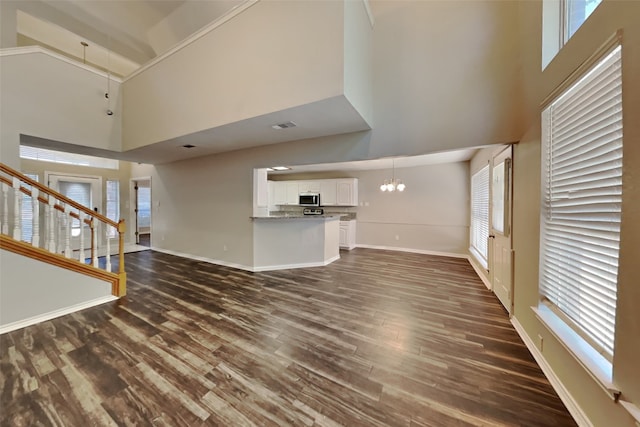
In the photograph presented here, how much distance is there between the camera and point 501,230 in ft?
9.37

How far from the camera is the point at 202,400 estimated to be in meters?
1.46

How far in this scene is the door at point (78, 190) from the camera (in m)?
5.41

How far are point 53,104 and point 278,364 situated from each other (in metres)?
5.43

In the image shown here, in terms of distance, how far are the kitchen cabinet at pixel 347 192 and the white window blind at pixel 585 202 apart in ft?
→ 15.9

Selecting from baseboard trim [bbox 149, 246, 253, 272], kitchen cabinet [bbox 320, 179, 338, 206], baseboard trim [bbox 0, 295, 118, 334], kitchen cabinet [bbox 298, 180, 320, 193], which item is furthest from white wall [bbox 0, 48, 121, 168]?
kitchen cabinet [bbox 320, 179, 338, 206]

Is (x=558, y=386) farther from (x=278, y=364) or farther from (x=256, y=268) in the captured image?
(x=256, y=268)

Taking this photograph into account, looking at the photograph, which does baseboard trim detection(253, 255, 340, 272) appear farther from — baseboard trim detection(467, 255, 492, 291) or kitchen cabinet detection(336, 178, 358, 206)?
baseboard trim detection(467, 255, 492, 291)

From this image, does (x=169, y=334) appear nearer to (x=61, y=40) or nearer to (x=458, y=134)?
(x=458, y=134)

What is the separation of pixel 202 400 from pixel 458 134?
3624 mm

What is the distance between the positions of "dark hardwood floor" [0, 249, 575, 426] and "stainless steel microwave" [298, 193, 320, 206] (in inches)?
158

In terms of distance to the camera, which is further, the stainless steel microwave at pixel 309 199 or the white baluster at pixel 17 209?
the stainless steel microwave at pixel 309 199

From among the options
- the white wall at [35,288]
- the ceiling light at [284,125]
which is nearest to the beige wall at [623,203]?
the ceiling light at [284,125]

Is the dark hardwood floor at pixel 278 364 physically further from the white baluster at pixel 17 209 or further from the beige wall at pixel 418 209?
the beige wall at pixel 418 209

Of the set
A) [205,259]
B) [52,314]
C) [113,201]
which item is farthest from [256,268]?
[113,201]
